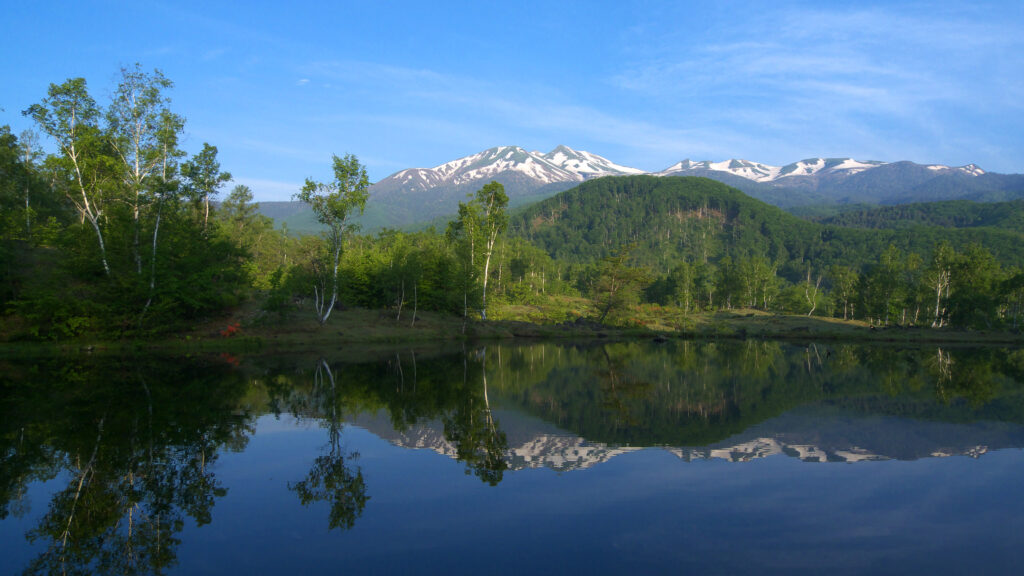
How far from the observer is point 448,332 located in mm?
49344

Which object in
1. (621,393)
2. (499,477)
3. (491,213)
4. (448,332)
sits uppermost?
(491,213)

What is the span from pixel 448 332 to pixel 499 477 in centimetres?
3814

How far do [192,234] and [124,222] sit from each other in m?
4.94

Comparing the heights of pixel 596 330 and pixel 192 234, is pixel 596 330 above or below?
below

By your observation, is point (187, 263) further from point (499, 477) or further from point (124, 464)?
point (499, 477)

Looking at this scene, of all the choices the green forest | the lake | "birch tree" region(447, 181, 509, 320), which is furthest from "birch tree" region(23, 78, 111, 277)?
"birch tree" region(447, 181, 509, 320)

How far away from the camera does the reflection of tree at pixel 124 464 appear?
7.96 m

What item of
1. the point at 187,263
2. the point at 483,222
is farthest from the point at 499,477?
the point at 483,222

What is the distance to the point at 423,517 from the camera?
927 cm

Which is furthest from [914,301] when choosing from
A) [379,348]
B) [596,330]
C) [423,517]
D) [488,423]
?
[423,517]

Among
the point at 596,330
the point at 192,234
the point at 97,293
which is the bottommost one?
the point at 596,330

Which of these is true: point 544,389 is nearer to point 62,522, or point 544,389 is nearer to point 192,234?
point 62,522

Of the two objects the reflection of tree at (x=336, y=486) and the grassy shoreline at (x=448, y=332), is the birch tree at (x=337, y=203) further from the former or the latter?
the reflection of tree at (x=336, y=486)

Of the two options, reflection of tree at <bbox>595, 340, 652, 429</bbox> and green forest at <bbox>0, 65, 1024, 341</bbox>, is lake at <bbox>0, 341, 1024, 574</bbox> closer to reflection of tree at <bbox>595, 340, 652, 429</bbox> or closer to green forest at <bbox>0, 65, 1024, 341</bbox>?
reflection of tree at <bbox>595, 340, 652, 429</bbox>
